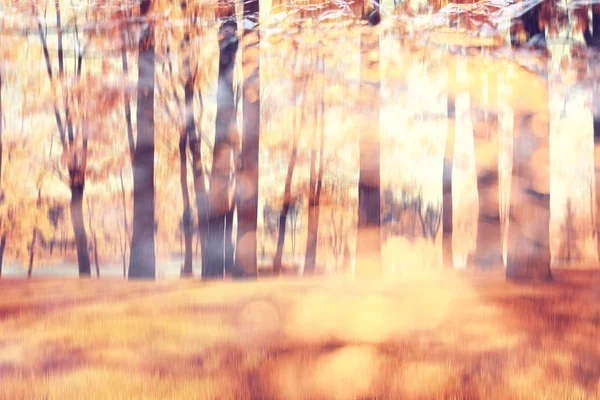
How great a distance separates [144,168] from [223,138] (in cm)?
29

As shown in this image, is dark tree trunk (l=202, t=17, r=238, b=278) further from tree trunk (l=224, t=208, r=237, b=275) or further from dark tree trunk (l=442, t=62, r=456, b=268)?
dark tree trunk (l=442, t=62, r=456, b=268)

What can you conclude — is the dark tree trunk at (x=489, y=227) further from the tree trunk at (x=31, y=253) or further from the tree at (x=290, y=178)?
the tree trunk at (x=31, y=253)

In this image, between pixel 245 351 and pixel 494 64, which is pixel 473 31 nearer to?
pixel 494 64

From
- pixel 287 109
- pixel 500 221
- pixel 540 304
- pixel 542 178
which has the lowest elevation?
pixel 540 304

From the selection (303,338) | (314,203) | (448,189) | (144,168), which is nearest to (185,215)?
(144,168)

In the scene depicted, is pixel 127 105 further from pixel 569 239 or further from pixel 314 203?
pixel 569 239

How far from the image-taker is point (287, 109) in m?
1.38

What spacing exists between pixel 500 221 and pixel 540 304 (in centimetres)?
29

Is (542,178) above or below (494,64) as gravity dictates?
below

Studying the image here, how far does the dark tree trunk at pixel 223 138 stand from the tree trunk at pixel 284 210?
19cm

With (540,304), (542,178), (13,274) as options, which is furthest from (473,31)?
(13,274)

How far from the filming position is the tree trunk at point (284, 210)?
4.44 feet

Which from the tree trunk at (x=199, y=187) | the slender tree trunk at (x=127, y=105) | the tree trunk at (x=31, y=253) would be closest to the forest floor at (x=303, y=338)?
the tree trunk at (x=31, y=253)

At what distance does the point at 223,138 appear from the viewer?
1.42 meters
